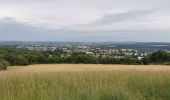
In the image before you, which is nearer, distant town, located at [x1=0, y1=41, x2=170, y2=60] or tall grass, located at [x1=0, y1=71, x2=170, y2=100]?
tall grass, located at [x1=0, y1=71, x2=170, y2=100]

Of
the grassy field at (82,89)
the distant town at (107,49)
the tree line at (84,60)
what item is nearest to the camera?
the grassy field at (82,89)

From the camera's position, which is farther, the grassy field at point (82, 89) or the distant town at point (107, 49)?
the distant town at point (107, 49)

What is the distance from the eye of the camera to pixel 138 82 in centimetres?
847

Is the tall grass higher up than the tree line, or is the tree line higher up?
the tall grass

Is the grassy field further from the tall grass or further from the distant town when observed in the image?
the distant town

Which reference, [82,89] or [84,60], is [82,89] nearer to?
[82,89]

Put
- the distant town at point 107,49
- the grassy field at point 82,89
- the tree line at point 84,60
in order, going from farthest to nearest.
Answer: the distant town at point 107,49 → the tree line at point 84,60 → the grassy field at point 82,89

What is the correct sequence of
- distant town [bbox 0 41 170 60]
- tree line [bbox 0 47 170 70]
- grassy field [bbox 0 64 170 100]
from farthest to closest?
distant town [bbox 0 41 170 60] < tree line [bbox 0 47 170 70] < grassy field [bbox 0 64 170 100]

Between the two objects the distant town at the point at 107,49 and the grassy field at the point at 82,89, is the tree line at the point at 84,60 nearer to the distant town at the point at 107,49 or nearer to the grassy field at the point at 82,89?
the distant town at the point at 107,49

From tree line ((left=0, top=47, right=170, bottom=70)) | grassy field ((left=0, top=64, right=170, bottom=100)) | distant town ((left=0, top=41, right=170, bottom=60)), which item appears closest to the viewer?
grassy field ((left=0, top=64, right=170, bottom=100))

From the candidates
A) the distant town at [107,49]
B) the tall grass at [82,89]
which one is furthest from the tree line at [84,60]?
the tall grass at [82,89]

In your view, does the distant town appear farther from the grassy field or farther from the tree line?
the grassy field

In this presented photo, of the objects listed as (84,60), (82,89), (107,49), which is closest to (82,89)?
(82,89)

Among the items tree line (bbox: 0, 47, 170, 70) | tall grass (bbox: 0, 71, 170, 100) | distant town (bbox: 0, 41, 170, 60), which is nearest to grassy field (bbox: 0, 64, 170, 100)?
tall grass (bbox: 0, 71, 170, 100)
